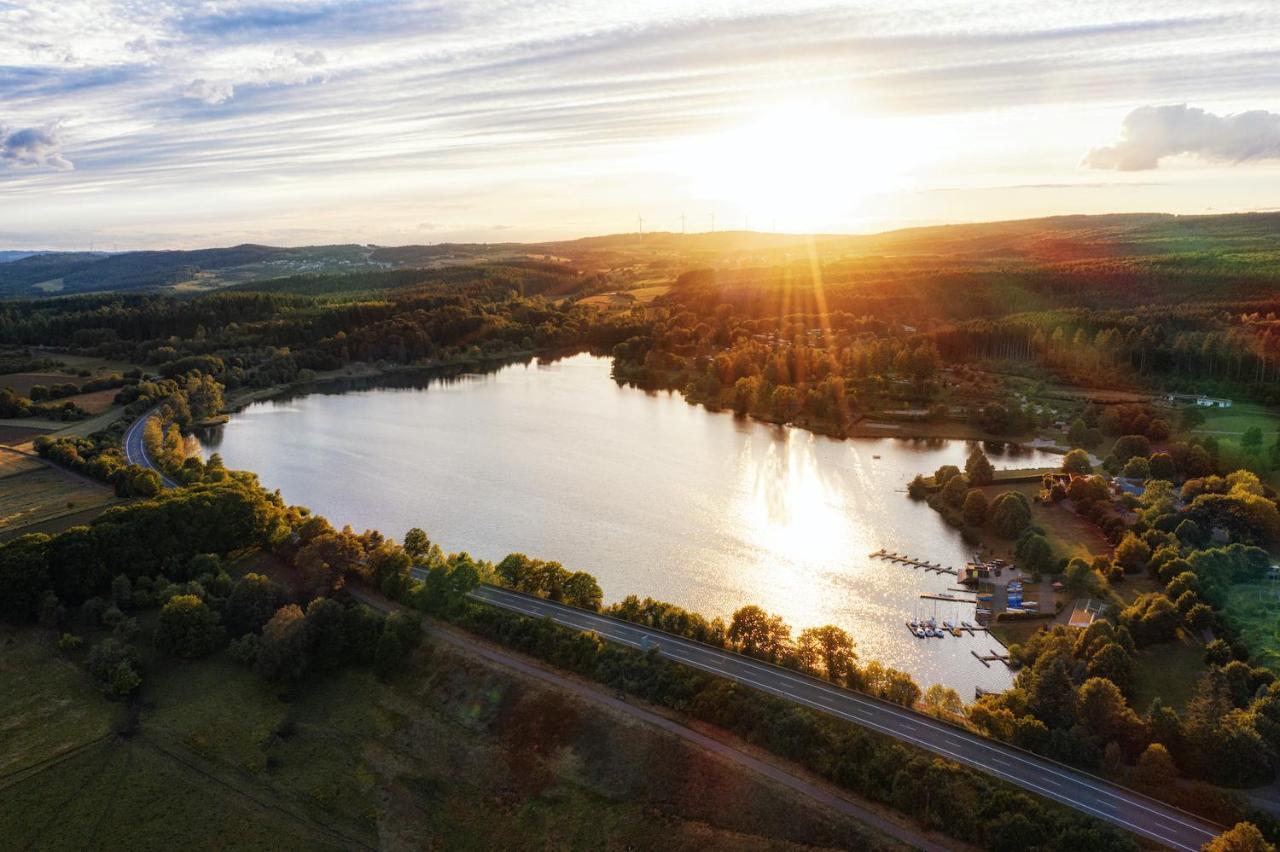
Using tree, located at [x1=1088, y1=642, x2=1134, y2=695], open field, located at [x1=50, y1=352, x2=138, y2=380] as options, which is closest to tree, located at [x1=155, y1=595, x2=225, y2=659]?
tree, located at [x1=1088, y1=642, x2=1134, y2=695]

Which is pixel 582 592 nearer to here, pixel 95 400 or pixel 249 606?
pixel 249 606

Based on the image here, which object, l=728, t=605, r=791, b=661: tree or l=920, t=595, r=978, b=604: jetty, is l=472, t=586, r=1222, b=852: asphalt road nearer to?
l=728, t=605, r=791, b=661: tree

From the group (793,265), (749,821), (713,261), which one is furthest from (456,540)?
(713,261)

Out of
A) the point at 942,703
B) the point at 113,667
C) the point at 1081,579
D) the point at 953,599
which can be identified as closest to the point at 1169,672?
the point at 1081,579

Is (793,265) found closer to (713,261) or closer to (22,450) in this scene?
(713,261)

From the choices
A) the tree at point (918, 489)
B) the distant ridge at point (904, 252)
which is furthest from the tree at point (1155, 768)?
the distant ridge at point (904, 252)
